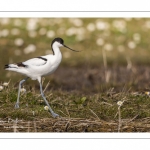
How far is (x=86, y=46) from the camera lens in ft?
38.0

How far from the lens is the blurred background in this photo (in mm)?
10922

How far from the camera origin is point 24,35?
11773 millimetres

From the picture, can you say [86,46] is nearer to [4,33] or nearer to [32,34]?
[32,34]

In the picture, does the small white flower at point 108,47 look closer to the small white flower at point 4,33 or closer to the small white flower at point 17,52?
the small white flower at point 17,52

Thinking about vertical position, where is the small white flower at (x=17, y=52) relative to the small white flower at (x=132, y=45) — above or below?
below

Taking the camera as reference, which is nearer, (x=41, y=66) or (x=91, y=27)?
(x=41, y=66)

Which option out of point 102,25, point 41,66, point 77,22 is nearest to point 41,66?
point 41,66

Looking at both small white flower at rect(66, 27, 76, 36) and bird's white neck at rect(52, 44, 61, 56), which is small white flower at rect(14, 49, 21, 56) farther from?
bird's white neck at rect(52, 44, 61, 56)

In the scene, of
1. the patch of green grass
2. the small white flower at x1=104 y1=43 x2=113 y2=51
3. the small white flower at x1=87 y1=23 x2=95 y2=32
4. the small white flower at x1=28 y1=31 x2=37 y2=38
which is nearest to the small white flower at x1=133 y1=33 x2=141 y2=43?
the small white flower at x1=104 y1=43 x2=113 y2=51

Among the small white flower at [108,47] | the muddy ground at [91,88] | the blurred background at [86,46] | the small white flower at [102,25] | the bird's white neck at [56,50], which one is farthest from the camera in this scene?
the small white flower at [102,25]

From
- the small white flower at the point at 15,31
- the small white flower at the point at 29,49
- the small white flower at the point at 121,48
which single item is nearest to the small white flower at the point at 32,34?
the small white flower at the point at 15,31

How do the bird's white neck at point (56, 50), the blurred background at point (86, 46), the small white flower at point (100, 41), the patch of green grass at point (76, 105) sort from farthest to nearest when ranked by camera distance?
the small white flower at point (100, 41) < the blurred background at point (86, 46) < the bird's white neck at point (56, 50) < the patch of green grass at point (76, 105)

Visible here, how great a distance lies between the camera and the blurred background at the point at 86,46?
10922mm
